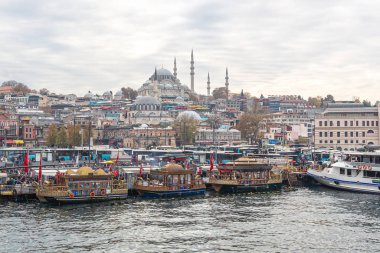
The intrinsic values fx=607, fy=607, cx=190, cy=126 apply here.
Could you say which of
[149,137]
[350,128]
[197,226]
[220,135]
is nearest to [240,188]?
[197,226]

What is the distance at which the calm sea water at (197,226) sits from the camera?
26734 millimetres

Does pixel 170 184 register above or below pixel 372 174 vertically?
below

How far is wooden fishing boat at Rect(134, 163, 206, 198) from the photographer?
138ft

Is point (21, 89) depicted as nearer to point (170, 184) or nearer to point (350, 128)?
point (350, 128)

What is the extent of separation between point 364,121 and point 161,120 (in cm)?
5850

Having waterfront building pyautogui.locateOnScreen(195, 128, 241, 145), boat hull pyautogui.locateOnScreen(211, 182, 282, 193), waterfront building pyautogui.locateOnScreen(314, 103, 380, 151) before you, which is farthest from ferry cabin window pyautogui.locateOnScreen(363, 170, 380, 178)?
waterfront building pyautogui.locateOnScreen(195, 128, 241, 145)

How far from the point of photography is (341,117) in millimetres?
90688

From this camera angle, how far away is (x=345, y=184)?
47.4 meters

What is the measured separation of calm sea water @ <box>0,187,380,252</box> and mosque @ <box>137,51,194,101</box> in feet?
449

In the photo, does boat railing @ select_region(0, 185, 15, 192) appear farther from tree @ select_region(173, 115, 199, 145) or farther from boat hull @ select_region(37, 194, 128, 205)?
tree @ select_region(173, 115, 199, 145)

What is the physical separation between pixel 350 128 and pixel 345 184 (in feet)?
146

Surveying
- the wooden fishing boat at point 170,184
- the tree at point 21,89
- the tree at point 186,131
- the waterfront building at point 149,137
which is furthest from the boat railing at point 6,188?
the tree at point 21,89

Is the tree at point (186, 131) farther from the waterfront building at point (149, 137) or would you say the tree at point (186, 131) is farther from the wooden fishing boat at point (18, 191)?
the wooden fishing boat at point (18, 191)

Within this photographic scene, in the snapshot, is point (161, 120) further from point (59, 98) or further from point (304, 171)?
point (304, 171)
